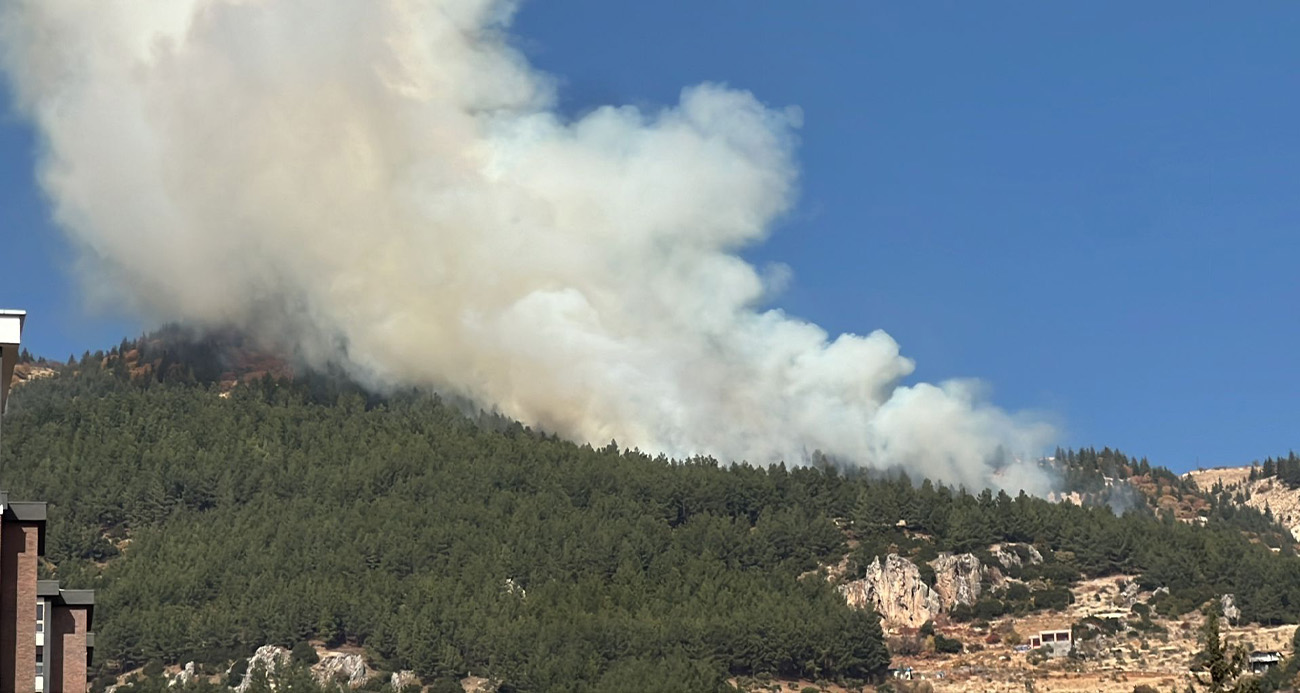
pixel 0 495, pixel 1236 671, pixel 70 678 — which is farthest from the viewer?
pixel 1236 671

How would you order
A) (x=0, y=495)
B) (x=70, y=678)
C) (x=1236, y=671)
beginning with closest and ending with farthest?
(x=0, y=495) < (x=70, y=678) < (x=1236, y=671)

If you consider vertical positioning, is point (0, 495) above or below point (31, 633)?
above

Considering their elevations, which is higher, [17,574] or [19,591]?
[17,574]

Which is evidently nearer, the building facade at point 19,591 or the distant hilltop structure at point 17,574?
the distant hilltop structure at point 17,574

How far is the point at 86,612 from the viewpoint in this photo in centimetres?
5509

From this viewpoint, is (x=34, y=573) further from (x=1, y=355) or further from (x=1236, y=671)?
(x=1236, y=671)

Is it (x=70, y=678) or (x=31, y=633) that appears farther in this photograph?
(x=70, y=678)

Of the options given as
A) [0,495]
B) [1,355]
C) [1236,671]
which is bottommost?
[1236,671]

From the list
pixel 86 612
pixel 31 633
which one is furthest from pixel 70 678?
pixel 31 633

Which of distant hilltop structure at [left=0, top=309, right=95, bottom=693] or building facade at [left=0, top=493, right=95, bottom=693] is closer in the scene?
distant hilltop structure at [left=0, top=309, right=95, bottom=693]

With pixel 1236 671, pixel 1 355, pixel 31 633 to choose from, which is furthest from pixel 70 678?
pixel 1236 671

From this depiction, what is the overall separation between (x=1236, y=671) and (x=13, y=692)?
4474cm

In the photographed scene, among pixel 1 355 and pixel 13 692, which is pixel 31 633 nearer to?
pixel 13 692

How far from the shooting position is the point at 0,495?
45.2 metres
